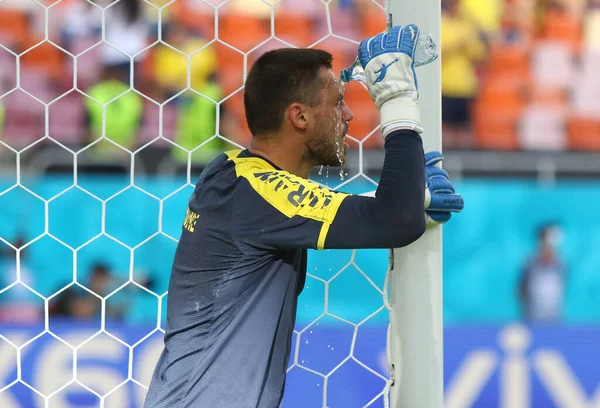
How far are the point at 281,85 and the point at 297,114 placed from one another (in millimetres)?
48

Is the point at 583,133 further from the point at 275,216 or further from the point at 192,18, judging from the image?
the point at 275,216

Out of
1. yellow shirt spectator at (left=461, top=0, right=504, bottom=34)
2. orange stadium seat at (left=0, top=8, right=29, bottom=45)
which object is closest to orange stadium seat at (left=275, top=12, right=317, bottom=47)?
yellow shirt spectator at (left=461, top=0, right=504, bottom=34)

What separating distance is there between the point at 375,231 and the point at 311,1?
2.47m

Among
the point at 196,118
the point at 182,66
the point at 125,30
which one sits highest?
the point at 125,30

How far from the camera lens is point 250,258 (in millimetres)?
1104

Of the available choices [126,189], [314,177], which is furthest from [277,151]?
[314,177]

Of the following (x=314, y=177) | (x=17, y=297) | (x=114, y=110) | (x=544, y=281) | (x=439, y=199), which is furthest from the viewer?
(x=544, y=281)

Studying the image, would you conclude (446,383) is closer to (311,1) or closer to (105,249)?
(105,249)

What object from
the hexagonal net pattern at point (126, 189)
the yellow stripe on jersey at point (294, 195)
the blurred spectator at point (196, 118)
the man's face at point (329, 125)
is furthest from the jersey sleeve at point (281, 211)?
the blurred spectator at point (196, 118)

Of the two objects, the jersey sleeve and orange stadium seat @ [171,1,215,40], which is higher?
orange stadium seat @ [171,1,215,40]

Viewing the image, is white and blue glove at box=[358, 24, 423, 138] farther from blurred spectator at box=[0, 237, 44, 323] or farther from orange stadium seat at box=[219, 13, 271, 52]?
orange stadium seat at box=[219, 13, 271, 52]

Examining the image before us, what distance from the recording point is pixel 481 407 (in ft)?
9.04

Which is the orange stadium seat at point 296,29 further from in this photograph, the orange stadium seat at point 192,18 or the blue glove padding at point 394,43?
the blue glove padding at point 394,43

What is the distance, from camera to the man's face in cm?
118
